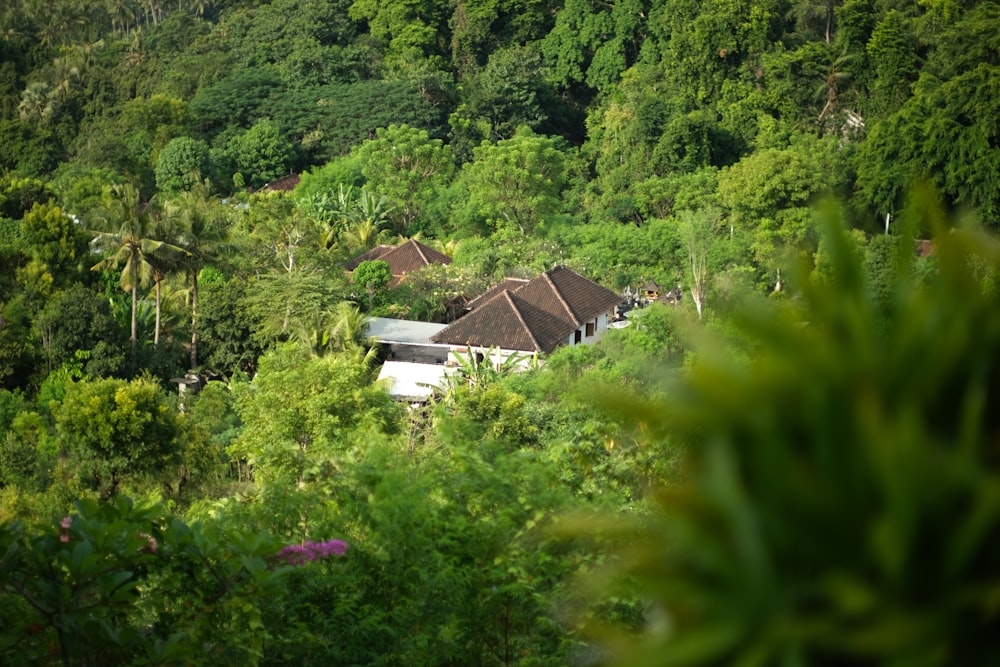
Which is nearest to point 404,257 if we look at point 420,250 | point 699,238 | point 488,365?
point 420,250

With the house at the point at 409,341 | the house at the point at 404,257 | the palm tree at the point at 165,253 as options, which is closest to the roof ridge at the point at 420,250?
the house at the point at 404,257

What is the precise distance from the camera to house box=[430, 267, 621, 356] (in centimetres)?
2177

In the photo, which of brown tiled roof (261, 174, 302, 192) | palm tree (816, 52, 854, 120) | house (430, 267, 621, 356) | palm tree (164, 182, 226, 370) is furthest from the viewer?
brown tiled roof (261, 174, 302, 192)

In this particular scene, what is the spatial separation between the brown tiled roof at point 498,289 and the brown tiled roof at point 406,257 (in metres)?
2.45

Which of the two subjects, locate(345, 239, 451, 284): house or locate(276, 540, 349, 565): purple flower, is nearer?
locate(276, 540, 349, 565): purple flower

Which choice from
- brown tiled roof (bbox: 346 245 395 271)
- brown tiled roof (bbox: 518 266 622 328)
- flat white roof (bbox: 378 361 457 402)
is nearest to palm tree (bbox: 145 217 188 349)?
flat white roof (bbox: 378 361 457 402)

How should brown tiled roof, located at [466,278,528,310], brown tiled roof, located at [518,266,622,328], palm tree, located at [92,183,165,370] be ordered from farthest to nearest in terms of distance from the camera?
1. brown tiled roof, located at [466,278,528,310]
2. brown tiled roof, located at [518,266,622,328]
3. palm tree, located at [92,183,165,370]

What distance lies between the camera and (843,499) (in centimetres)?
138

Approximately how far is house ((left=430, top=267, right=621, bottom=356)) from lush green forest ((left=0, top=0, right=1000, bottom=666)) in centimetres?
177

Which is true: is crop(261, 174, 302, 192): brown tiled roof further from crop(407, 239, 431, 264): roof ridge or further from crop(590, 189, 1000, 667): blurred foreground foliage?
crop(590, 189, 1000, 667): blurred foreground foliage

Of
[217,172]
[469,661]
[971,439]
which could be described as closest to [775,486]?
[971,439]

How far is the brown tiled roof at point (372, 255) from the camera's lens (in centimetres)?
2755

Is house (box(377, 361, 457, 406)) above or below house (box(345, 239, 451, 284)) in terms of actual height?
above

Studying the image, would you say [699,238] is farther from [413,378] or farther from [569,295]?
[413,378]
